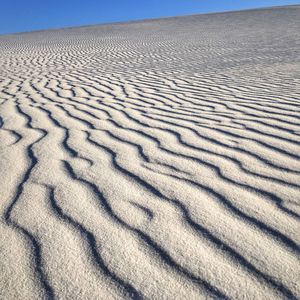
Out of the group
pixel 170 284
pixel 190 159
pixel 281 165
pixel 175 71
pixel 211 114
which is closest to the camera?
pixel 170 284

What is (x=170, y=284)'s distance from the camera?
55.6 inches

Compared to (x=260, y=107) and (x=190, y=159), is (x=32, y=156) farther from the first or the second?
(x=260, y=107)

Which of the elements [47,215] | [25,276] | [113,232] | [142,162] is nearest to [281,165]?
[142,162]

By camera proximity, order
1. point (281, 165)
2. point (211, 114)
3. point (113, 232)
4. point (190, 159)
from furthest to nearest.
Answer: point (211, 114), point (190, 159), point (281, 165), point (113, 232)

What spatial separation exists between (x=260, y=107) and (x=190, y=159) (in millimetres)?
1804

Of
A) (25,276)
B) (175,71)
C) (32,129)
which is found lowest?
(175,71)

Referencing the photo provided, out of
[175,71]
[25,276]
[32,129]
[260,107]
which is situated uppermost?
[25,276]

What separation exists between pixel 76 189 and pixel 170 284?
3.27ft

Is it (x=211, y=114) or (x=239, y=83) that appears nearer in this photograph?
(x=211, y=114)

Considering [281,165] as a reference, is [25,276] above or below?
above

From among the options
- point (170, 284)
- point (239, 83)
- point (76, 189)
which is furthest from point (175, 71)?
point (170, 284)

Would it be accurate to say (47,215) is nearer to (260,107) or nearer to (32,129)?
(32,129)

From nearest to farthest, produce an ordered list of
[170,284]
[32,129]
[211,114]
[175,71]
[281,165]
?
[170,284] → [281,165] → [32,129] → [211,114] → [175,71]

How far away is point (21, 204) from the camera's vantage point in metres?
2.04
